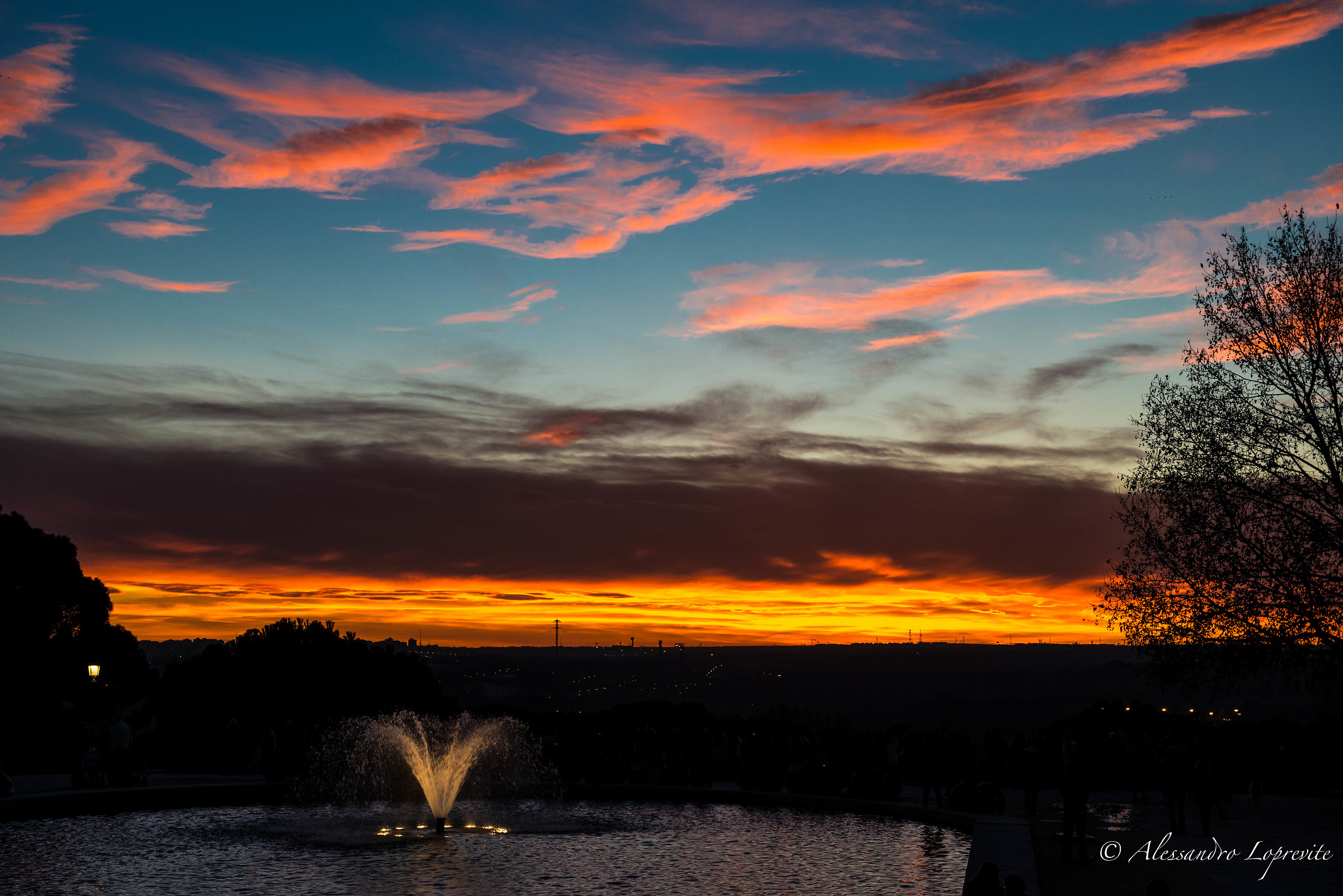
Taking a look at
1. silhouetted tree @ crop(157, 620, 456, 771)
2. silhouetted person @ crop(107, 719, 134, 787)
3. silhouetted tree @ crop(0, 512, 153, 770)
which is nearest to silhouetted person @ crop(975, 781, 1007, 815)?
silhouetted person @ crop(107, 719, 134, 787)

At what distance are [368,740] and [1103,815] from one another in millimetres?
21859

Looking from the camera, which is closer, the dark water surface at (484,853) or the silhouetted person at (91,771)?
the dark water surface at (484,853)

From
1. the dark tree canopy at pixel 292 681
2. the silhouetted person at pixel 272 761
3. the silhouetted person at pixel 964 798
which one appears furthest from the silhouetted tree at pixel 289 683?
the silhouetted person at pixel 964 798

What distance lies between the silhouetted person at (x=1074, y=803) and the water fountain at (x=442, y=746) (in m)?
12.4

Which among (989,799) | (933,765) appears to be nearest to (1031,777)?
(989,799)

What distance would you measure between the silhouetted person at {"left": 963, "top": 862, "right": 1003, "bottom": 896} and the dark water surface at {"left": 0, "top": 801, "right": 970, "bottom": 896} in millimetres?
3981

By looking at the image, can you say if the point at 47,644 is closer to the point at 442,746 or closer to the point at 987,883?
the point at 442,746

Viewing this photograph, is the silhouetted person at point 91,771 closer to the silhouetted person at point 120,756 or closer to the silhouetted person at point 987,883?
the silhouetted person at point 120,756

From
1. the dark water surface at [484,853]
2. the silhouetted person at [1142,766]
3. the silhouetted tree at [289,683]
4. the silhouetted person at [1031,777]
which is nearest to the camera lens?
the dark water surface at [484,853]

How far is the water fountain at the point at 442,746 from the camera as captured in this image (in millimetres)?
26328

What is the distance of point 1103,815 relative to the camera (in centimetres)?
2272

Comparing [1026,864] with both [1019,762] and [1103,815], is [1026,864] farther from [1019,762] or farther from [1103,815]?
[1019,762]

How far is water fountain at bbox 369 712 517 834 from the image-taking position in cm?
2633

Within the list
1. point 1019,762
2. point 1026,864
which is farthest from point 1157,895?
point 1019,762
